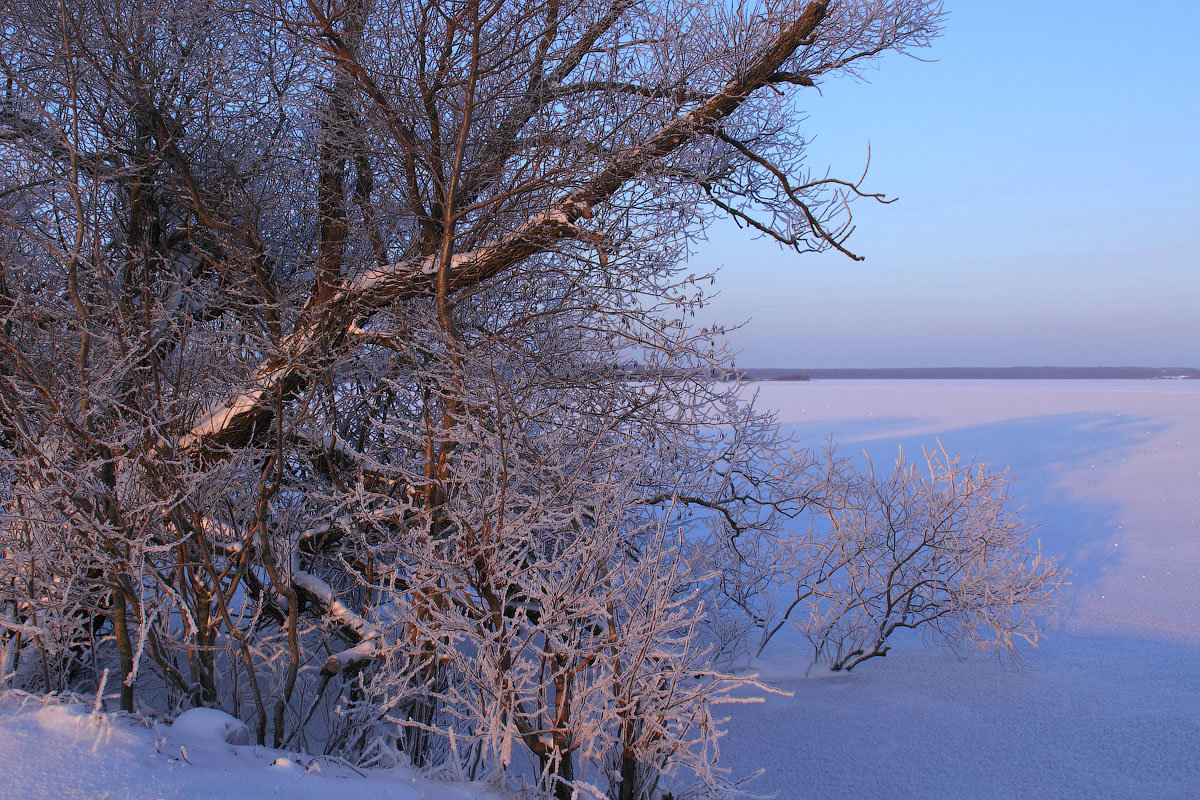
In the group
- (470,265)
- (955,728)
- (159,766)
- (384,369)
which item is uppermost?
(470,265)

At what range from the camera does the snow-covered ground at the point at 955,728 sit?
7.37 ft

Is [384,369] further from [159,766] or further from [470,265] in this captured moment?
[159,766]

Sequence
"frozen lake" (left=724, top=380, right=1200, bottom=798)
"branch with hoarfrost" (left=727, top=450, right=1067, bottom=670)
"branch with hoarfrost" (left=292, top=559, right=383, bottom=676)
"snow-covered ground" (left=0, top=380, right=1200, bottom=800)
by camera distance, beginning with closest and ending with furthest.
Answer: "snow-covered ground" (left=0, top=380, right=1200, bottom=800)
"branch with hoarfrost" (left=292, top=559, right=383, bottom=676)
"frozen lake" (left=724, top=380, right=1200, bottom=798)
"branch with hoarfrost" (left=727, top=450, right=1067, bottom=670)

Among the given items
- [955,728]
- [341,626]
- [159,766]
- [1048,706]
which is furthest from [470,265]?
[1048,706]

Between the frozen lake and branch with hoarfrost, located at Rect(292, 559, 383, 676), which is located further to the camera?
the frozen lake

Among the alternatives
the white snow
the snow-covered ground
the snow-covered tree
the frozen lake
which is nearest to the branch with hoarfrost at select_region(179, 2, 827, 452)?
the snow-covered tree

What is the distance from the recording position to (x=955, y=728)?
14.6ft

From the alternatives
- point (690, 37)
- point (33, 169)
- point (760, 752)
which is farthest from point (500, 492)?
point (33, 169)

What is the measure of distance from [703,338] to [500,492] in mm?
→ 2489

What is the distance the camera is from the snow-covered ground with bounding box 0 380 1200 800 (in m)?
2.25

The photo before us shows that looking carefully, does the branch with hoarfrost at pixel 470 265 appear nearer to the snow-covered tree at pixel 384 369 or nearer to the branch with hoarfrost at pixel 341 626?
the snow-covered tree at pixel 384 369

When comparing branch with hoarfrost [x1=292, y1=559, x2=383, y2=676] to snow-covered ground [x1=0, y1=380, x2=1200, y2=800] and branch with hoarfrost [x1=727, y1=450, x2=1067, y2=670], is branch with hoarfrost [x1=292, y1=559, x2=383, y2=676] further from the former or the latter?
branch with hoarfrost [x1=727, y1=450, x2=1067, y2=670]

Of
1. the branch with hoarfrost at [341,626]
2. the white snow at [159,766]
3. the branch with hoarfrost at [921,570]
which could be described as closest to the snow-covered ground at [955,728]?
the white snow at [159,766]

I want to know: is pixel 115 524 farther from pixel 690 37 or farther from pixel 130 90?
pixel 690 37
